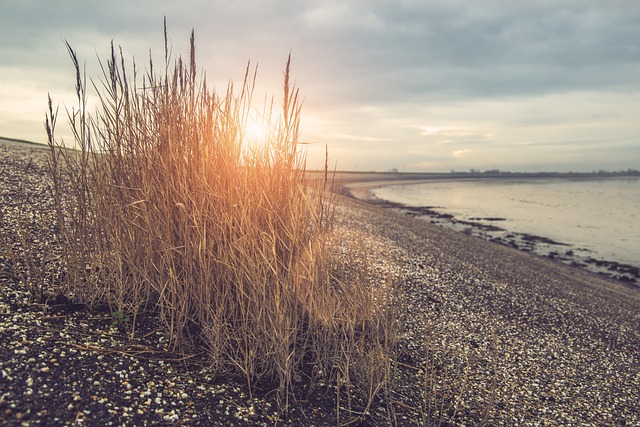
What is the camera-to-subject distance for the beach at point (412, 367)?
2.50 meters

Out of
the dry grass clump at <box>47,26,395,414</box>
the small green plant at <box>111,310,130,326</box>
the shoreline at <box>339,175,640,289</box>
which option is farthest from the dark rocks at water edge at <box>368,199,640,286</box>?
the small green plant at <box>111,310,130,326</box>

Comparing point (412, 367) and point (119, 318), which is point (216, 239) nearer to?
point (119, 318)

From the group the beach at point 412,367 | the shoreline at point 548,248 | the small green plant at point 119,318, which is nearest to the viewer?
the beach at point 412,367

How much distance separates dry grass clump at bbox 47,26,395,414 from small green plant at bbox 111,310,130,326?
7 centimetres

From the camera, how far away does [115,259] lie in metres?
3.53

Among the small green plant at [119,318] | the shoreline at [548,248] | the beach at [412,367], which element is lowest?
the shoreline at [548,248]

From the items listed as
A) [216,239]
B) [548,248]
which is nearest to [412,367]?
[216,239]

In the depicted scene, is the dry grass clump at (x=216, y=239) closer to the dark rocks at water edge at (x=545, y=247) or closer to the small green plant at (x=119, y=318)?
the small green plant at (x=119, y=318)

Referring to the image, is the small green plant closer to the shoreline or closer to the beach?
the beach

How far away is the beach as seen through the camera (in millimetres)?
2496

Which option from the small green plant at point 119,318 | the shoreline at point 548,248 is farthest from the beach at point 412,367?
the shoreline at point 548,248

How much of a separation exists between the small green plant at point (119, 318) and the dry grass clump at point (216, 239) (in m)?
0.07

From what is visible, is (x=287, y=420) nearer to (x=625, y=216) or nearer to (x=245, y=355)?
(x=245, y=355)

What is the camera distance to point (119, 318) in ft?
10.8
